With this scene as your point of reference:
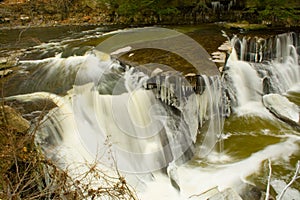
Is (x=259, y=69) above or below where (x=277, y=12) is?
below

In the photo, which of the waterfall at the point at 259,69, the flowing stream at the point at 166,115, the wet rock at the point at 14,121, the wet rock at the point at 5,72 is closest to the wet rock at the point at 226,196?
the flowing stream at the point at 166,115

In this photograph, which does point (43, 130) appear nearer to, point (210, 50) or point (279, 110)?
point (210, 50)

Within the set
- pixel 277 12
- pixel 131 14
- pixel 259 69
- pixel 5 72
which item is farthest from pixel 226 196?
pixel 131 14

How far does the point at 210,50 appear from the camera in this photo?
23.6 feet

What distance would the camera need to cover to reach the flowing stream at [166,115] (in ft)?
15.7

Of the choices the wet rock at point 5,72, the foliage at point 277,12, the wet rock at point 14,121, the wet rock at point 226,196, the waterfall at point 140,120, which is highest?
the foliage at point 277,12

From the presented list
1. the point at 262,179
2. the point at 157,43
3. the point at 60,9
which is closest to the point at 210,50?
the point at 157,43

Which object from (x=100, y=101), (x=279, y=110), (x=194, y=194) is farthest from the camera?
(x=279, y=110)

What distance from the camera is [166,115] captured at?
19.0 feet

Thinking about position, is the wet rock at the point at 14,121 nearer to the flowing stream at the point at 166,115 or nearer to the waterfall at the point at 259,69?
the flowing stream at the point at 166,115

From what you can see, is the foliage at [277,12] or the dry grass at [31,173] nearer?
the dry grass at [31,173]

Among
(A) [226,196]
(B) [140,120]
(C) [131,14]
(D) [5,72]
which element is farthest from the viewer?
(C) [131,14]

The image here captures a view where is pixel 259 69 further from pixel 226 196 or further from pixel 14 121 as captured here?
pixel 14 121

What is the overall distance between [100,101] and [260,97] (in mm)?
4073
